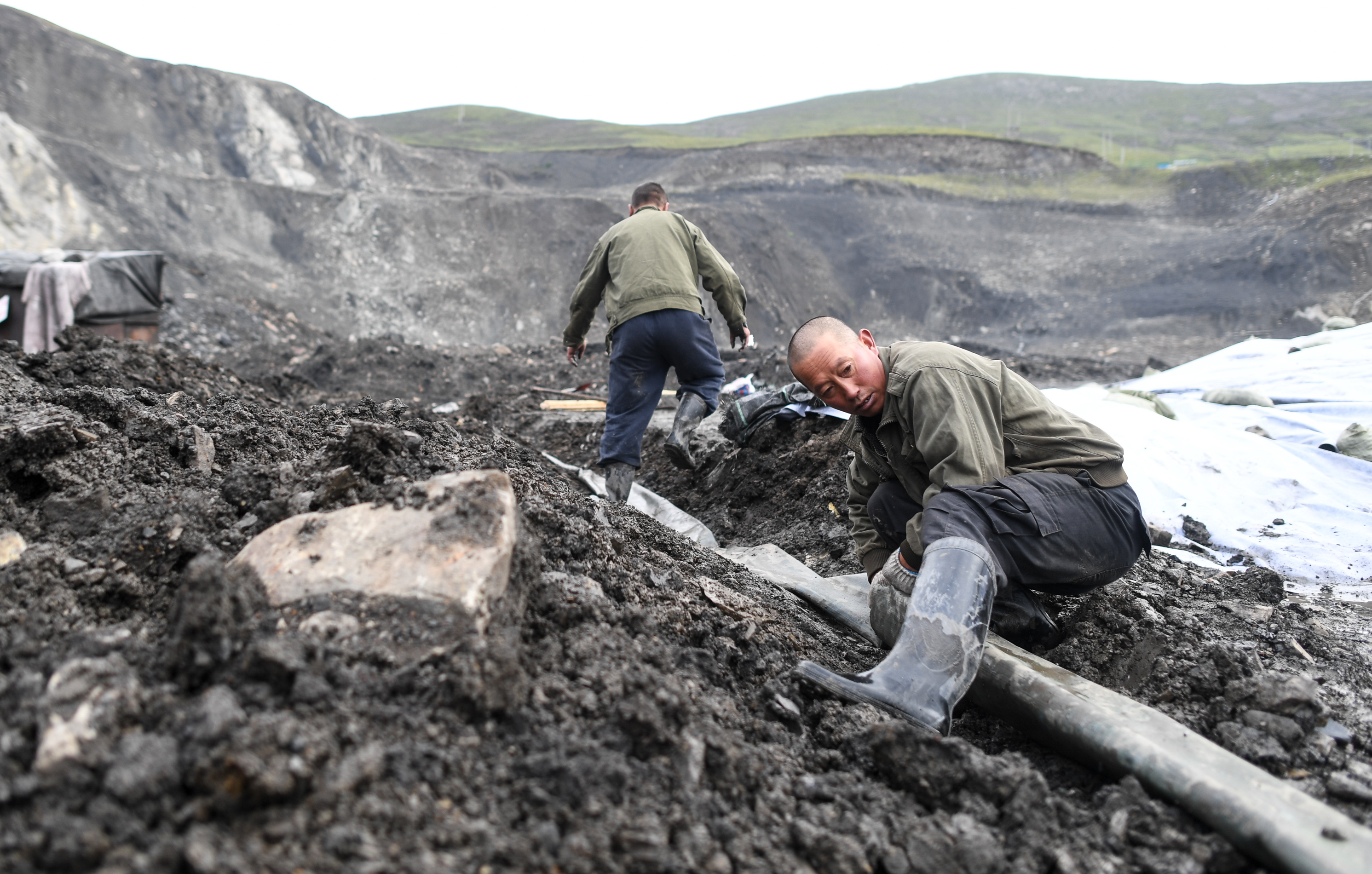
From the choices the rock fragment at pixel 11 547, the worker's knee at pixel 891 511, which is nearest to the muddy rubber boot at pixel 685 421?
the worker's knee at pixel 891 511

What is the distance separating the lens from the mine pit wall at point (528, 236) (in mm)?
15469

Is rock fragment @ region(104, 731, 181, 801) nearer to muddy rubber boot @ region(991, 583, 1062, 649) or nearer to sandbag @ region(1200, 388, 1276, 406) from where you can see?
muddy rubber boot @ region(991, 583, 1062, 649)

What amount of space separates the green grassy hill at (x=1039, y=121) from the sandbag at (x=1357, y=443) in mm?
28143

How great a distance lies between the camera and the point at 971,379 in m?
2.23

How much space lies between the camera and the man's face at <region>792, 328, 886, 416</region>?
2.29 meters

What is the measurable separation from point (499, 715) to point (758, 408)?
3.64m

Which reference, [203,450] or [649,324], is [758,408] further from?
[203,450]

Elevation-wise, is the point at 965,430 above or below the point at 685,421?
above

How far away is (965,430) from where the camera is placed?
7.01ft

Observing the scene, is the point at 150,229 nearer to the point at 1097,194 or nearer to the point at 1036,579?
the point at 1036,579

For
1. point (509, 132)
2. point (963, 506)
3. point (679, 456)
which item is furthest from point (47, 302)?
point (509, 132)

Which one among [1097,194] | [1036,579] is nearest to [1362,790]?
[1036,579]

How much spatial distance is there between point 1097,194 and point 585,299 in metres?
25.4

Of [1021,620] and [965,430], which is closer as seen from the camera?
[965,430]
